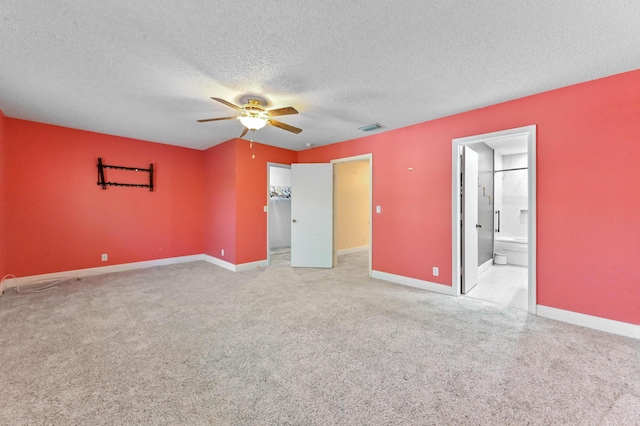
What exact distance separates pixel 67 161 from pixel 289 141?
372 cm

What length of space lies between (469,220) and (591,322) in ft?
5.23

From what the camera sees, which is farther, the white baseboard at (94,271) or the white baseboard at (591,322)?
the white baseboard at (94,271)

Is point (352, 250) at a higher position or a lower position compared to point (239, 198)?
lower

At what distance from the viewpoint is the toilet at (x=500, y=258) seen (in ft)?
17.5

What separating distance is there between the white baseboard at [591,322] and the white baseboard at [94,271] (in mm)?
6052

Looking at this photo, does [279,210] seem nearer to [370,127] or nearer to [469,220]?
[370,127]

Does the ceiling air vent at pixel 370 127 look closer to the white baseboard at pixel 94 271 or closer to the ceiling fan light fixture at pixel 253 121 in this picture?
the ceiling fan light fixture at pixel 253 121

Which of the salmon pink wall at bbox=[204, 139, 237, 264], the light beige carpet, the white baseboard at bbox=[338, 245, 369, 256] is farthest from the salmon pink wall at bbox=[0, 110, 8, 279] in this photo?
the white baseboard at bbox=[338, 245, 369, 256]

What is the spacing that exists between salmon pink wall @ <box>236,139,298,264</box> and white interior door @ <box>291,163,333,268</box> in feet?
2.02

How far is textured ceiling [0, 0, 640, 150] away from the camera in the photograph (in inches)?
65.6

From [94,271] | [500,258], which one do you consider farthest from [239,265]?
[500,258]

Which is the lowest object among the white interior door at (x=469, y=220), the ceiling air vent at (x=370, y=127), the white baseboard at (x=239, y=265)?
the white baseboard at (x=239, y=265)

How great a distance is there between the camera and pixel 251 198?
199 inches

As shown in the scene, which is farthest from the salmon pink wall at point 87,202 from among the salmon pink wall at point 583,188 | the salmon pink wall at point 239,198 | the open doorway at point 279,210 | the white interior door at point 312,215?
the salmon pink wall at point 583,188
